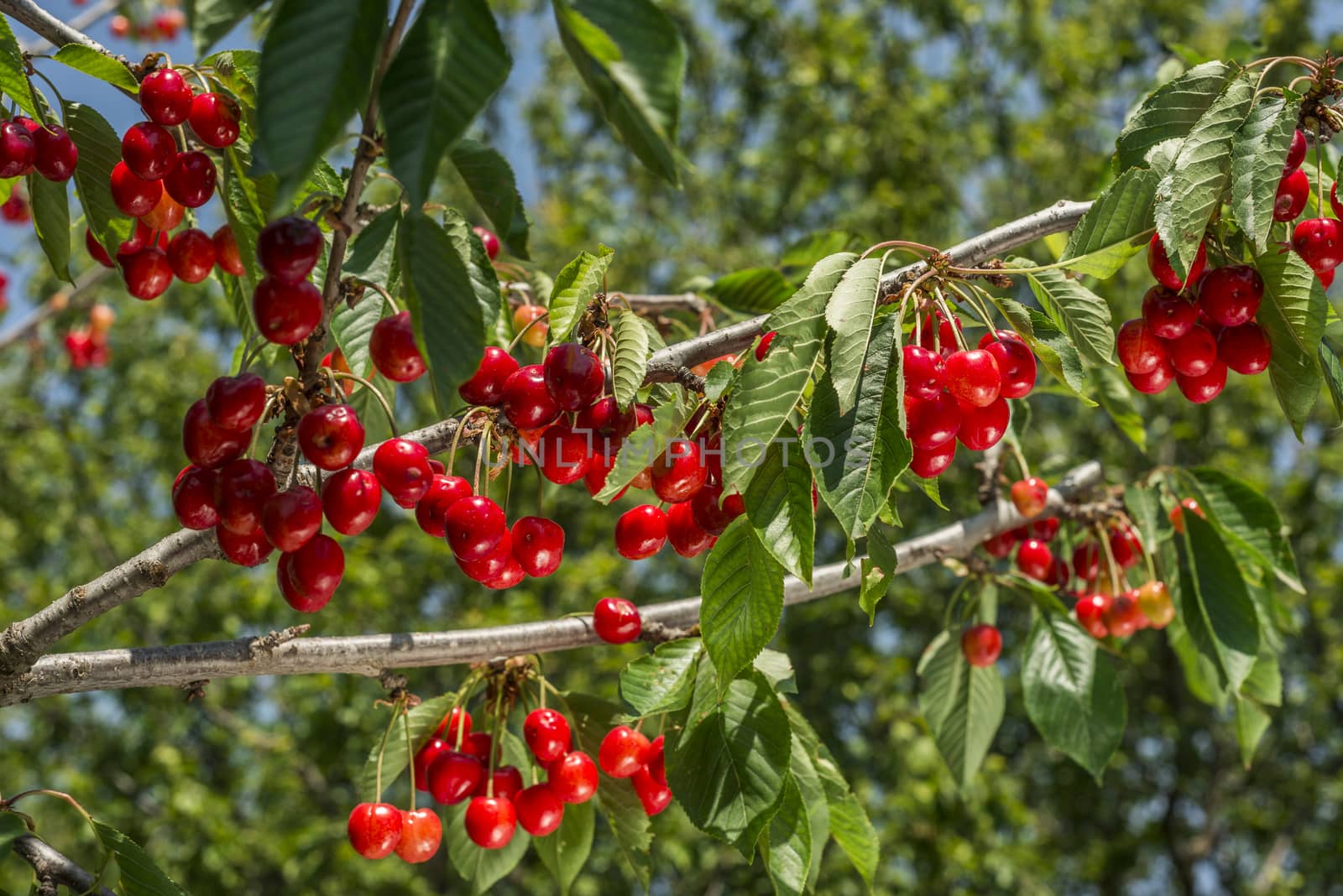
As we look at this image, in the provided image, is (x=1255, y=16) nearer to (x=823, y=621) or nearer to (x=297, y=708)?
(x=823, y=621)

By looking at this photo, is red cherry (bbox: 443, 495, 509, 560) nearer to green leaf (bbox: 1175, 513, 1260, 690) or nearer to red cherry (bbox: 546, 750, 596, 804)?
red cherry (bbox: 546, 750, 596, 804)

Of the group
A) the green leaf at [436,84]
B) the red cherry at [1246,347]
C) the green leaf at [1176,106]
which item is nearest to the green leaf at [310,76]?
the green leaf at [436,84]

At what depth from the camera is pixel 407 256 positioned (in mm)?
880

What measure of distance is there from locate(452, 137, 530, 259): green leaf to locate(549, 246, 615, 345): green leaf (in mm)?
105

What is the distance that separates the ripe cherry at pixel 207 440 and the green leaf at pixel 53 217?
1.81ft

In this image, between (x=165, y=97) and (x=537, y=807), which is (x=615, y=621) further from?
(x=165, y=97)

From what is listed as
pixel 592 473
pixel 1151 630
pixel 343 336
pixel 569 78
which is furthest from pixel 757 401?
pixel 569 78

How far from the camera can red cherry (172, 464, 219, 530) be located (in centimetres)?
110

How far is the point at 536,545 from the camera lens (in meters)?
1.37

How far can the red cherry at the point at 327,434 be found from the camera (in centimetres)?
104

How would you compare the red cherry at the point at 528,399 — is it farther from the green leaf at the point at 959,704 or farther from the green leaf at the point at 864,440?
the green leaf at the point at 959,704

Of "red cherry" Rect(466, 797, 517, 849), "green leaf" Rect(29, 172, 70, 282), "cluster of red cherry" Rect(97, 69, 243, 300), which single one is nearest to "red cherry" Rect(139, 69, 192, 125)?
"cluster of red cherry" Rect(97, 69, 243, 300)

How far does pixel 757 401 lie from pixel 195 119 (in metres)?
0.86

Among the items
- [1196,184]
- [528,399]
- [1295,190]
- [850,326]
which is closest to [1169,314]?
[1196,184]
